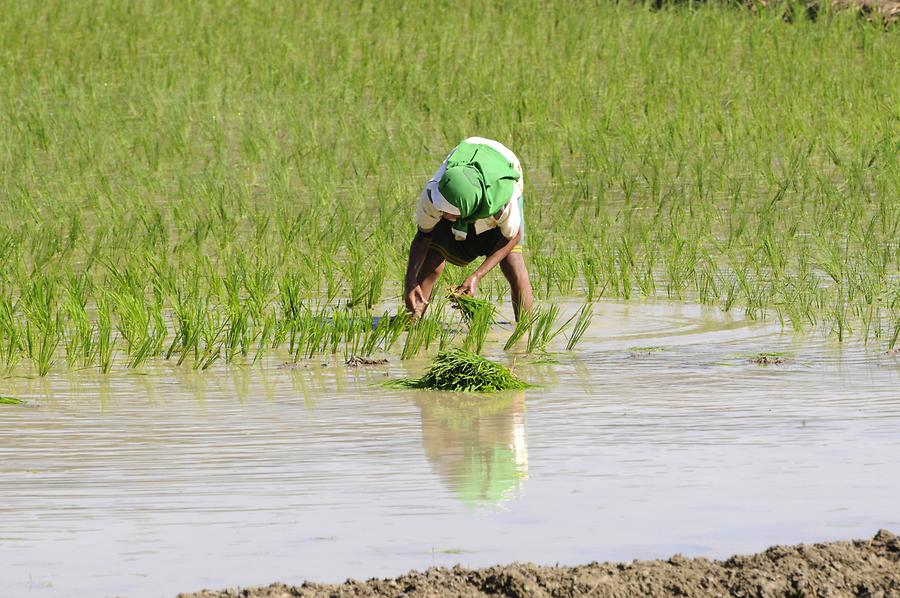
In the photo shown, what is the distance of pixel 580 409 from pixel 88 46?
358 inches

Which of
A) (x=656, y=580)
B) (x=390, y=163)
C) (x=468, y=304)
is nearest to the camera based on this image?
(x=656, y=580)

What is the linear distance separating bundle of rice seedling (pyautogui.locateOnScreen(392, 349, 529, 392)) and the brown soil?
79.8 inches

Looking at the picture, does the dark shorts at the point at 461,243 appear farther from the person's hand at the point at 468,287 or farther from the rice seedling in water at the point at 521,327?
the rice seedling in water at the point at 521,327

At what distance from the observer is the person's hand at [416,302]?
614cm

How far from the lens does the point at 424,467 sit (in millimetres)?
4125

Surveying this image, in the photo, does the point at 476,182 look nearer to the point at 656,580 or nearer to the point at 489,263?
the point at 489,263

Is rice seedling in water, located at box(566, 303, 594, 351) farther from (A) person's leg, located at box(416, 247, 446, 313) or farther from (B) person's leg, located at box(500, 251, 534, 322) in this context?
(A) person's leg, located at box(416, 247, 446, 313)

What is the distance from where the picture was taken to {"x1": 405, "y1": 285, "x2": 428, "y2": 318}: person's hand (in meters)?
6.14

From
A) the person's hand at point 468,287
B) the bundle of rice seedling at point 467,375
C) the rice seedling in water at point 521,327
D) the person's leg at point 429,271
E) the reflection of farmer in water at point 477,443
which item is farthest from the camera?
the person's leg at point 429,271

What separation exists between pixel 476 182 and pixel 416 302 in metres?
0.61

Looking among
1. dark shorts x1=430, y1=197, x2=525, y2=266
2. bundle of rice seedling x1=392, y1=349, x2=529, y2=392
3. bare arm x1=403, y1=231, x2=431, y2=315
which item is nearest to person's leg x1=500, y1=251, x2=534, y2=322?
dark shorts x1=430, y1=197, x2=525, y2=266

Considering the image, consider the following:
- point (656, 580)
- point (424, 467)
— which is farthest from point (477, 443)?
point (656, 580)

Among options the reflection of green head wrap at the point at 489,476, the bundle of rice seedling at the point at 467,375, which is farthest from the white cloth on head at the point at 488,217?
the reflection of green head wrap at the point at 489,476

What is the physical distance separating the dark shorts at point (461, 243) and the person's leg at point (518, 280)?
0.33 feet
